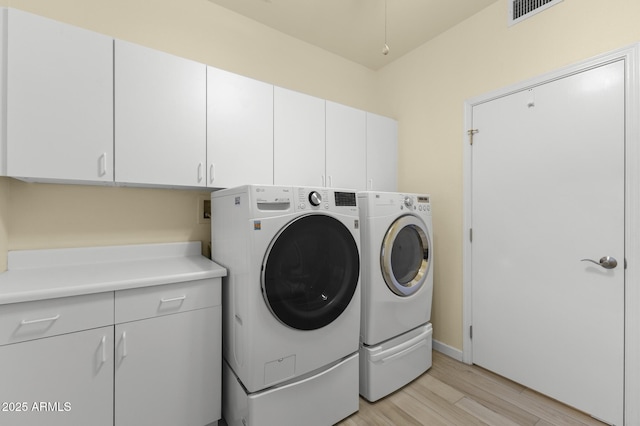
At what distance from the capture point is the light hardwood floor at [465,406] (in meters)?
1.61

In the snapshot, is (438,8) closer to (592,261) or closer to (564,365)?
(592,261)

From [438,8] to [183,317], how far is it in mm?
2770

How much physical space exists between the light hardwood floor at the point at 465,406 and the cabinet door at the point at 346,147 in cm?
160

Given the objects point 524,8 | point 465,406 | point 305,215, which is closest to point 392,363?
point 465,406

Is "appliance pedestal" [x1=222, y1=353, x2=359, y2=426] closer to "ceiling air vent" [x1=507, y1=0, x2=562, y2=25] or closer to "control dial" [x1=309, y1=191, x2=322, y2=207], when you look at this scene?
"control dial" [x1=309, y1=191, x2=322, y2=207]

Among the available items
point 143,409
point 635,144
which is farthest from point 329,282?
point 635,144

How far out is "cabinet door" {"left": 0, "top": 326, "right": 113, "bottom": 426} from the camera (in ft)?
3.47

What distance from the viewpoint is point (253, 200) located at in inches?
51.9

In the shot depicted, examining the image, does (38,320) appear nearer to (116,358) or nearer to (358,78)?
(116,358)

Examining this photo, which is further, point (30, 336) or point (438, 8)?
point (438, 8)

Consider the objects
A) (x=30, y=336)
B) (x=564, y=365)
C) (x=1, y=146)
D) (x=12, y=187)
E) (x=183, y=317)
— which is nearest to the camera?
(x=30, y=336)

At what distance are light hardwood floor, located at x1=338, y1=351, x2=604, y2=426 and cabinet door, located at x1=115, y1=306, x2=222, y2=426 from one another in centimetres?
83

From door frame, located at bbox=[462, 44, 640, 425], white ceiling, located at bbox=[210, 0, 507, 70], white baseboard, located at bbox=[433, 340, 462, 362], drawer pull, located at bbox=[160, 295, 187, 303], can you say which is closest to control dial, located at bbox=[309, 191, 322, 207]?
drawer pull, located at bbox=[160, 295, 187, 303]

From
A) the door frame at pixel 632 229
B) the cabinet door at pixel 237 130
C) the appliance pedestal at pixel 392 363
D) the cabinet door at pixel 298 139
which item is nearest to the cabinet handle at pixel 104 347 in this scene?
the cabinet door at pixel 237 130
